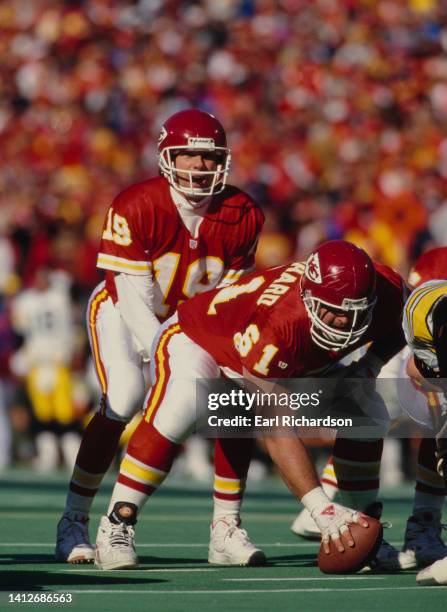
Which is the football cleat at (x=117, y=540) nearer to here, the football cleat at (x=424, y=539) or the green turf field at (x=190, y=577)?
the green turf field at (x=190, y=577)

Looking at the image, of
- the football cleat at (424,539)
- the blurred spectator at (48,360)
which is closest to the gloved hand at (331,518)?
the football cleat at (424,539)

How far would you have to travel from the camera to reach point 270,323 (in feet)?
19.1

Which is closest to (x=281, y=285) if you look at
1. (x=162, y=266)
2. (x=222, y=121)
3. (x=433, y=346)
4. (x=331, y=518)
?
(x=433, y=346)

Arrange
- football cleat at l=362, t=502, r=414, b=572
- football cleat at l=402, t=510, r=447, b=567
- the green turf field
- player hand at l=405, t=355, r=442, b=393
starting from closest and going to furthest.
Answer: the green turf field < player hand at l=405, t=355, r=442, b=393 < football cleat at l=362, t=502, r=414, b=572 < football cleat at l=402, t=510, r=447, b=567

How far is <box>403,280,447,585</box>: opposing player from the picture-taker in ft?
17.2

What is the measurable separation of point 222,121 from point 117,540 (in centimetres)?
1101

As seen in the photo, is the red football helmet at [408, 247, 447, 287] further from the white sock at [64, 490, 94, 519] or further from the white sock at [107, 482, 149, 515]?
the white sock at [64, 490, 94, 519]

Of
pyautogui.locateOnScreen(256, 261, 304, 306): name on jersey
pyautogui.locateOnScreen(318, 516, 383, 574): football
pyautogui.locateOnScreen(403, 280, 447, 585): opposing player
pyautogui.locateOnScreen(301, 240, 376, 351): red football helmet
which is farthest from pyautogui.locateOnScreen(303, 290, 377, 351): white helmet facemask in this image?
pyautogui.locateOnScreen(318, 516, 383, 574): football

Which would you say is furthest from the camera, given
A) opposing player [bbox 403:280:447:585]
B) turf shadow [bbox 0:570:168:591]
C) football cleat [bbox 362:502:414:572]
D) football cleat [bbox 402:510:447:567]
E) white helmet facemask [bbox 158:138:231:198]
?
white helmet facemask [bbox 158:138:231:198]

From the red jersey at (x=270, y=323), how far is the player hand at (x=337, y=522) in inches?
22.3

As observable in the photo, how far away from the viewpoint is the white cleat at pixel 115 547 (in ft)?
19.8

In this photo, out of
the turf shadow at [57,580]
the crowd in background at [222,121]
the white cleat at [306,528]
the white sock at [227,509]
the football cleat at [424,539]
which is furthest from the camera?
the crowd in background at [222,121]

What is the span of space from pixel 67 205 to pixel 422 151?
369 centimetres

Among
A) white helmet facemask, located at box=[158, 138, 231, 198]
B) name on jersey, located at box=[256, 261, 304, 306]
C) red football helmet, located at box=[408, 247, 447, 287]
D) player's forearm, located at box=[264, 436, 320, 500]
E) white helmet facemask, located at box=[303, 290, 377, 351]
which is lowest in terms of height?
player's forearm, located at box=[264, 436, 320, 500]
